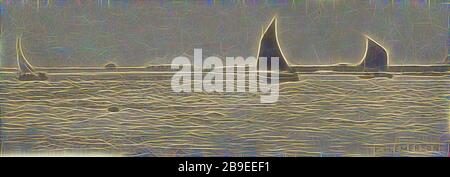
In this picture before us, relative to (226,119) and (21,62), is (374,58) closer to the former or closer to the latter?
(226,119)

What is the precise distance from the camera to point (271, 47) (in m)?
2.85

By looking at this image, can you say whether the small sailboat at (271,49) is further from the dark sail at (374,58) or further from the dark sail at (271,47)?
the dark sail at (374,58)

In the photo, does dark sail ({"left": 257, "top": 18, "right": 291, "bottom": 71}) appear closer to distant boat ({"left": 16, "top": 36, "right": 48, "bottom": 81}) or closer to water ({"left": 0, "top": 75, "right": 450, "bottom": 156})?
water ({"left": 0, "top": 75, "right": 450, "bottom": 156})

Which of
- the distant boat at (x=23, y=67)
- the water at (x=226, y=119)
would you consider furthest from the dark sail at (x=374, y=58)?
the distant boat at (x=23, y=67)

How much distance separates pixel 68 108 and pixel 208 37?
3.51 feet

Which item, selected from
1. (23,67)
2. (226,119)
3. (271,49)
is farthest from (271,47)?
(23,67)

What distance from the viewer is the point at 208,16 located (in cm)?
288

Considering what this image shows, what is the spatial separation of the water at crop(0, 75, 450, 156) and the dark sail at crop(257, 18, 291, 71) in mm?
160

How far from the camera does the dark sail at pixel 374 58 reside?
2.85 metres

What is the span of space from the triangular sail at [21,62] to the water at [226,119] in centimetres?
9

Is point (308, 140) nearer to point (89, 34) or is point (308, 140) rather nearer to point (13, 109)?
point (89, 34)

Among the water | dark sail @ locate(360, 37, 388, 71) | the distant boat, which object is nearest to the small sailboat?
the water

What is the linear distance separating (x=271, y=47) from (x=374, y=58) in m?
0.70
